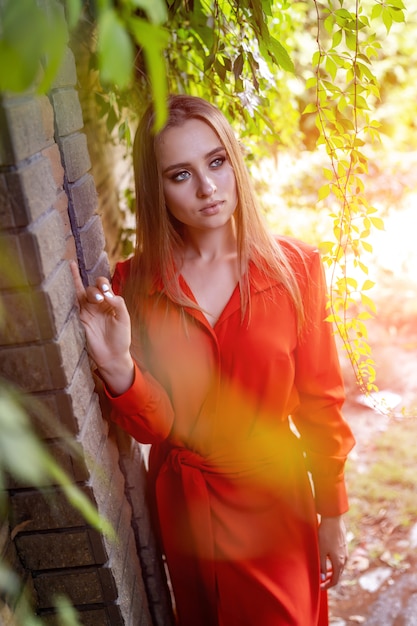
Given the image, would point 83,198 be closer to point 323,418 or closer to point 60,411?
point 60,411

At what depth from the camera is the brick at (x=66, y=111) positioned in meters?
1.44

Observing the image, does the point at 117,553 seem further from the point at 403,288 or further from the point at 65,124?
the point at 403,288

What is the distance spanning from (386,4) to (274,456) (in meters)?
1.35

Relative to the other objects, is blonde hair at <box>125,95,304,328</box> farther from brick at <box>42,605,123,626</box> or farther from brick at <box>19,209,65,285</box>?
brick at <box>42,605,123,626</box>

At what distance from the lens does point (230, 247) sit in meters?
2.02

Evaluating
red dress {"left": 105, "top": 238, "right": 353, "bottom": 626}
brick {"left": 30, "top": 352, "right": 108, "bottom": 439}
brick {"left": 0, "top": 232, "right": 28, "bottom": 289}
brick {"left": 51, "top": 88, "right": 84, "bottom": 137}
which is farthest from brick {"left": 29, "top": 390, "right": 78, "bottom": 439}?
brick {"left": 51, "top": 88, "right": 84, "bottom": 137}

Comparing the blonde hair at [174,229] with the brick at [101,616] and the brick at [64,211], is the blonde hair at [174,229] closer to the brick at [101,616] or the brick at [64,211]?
the brick at [64,211]

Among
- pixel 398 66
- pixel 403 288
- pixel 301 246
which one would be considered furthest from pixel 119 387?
pixel 398 66

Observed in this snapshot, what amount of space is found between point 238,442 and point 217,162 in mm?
877

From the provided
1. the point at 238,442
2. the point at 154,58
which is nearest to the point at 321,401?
the point at 238,442

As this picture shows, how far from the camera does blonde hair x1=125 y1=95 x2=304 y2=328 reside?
1838 millimetres

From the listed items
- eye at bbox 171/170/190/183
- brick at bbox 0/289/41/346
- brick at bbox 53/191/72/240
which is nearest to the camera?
brick at bbox 0/289/41/346

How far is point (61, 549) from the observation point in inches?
56.6

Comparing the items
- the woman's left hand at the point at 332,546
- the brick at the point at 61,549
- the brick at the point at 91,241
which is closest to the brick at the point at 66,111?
the brick at the point at 91,241
